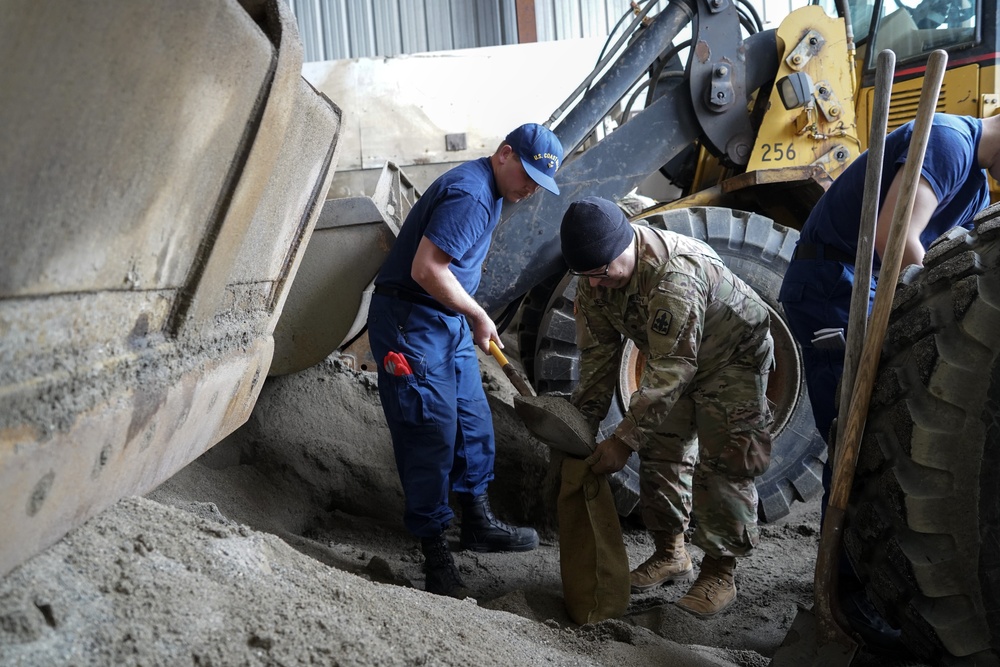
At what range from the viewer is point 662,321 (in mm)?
2670

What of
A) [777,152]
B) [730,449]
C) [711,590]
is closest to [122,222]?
[730,449]

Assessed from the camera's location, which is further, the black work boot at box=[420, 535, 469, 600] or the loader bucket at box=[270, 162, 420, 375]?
the loader bucket at box=[270, 162, 420, 375]

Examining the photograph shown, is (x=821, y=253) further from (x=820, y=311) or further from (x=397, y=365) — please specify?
(x=397, y=365)

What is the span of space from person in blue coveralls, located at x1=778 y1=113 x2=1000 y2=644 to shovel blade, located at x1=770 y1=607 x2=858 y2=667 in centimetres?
8

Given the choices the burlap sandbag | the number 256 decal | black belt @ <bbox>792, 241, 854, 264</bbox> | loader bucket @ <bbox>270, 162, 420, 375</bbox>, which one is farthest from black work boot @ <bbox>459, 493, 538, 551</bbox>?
the number 256 decal

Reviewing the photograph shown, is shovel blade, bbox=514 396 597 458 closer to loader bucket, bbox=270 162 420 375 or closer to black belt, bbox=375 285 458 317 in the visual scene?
black belt, bbox=375 285 458 317

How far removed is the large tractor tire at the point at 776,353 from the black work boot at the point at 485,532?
62 cm

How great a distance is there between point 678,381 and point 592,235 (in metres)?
0.54

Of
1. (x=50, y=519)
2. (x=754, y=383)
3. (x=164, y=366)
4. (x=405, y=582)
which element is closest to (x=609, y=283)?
(x=754, y=383)

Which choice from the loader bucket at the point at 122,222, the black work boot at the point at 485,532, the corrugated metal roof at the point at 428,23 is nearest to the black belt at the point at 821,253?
the black work boot at the point at 485,532

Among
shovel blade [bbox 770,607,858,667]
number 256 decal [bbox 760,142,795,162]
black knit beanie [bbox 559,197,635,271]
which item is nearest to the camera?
shovel blade [bbox 770,607,858,667]

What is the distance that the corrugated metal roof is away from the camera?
11477 mm

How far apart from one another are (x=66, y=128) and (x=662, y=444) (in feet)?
8.33

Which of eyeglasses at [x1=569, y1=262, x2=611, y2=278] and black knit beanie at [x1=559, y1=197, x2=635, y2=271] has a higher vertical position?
black knit beanie at [x1=559, y1=197, x2=635, y2=271]
